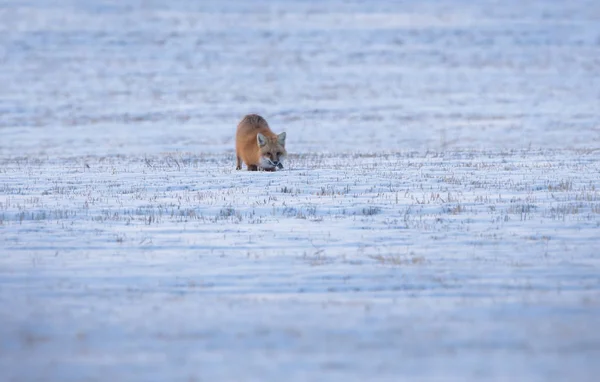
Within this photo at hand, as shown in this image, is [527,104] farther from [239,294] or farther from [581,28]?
[239,294]

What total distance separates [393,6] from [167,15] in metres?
20.1

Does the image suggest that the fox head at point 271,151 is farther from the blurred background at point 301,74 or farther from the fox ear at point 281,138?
the blurred background at point 301,74

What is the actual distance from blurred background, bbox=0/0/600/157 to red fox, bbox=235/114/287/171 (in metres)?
12.5

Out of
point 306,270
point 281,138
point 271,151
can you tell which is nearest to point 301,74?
point 281,138

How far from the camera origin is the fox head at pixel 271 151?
16156mm

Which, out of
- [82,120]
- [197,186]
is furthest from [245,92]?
[197,186]

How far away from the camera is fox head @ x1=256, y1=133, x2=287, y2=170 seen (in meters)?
16.2

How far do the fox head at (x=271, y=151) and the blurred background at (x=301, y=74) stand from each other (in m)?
13.0

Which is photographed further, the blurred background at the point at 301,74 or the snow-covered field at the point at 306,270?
the blurred background at the point at 301,74

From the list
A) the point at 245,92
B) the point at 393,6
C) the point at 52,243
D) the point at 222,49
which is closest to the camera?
the point at 52,243

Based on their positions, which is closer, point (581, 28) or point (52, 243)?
point (52, 243)

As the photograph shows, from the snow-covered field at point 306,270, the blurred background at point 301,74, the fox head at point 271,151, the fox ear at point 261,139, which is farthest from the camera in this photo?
the blurred background at point 301,74

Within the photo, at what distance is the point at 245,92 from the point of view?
4994 cm

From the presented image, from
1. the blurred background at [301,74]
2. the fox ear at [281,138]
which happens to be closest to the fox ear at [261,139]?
the fox ear at [281,138]
